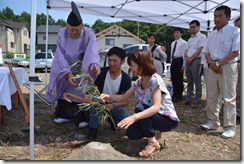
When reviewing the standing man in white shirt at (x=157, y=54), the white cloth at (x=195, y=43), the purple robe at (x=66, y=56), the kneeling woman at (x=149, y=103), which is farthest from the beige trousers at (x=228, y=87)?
the standing man in white shirt at (x=157, y=54)

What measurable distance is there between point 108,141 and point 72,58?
1.06 meters

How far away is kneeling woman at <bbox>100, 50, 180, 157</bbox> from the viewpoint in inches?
86.2

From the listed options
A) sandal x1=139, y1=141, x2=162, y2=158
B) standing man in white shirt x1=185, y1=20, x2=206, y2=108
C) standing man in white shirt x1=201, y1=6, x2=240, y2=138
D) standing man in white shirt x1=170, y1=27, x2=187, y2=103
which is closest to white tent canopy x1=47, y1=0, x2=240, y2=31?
standing man in white shirt x1=170, y1=27, x2=187, y2=103

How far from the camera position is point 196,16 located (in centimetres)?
593

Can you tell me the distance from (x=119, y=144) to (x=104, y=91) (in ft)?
1.85

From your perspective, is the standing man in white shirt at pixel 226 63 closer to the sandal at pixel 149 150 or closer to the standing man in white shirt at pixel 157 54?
the sandal at pixel 149 150

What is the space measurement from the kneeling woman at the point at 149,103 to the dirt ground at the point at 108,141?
20 cm

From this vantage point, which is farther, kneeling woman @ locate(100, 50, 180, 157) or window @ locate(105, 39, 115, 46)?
window @ locate(105, 39, 115, 46)

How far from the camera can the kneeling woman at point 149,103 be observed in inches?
86.2

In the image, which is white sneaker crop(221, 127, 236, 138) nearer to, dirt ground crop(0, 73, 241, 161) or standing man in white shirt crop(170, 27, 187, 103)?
dirt ground crop(0, 73, 241, 161)

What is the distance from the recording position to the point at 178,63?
5.12m

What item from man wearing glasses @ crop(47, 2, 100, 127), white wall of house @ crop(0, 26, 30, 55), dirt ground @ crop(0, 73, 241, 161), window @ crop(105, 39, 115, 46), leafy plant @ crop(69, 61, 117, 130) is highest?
window @ crop(105, 39, 115, 46)

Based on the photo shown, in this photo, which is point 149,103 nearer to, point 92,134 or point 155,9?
point 92,134

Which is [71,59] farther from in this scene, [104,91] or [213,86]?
[213,86]
